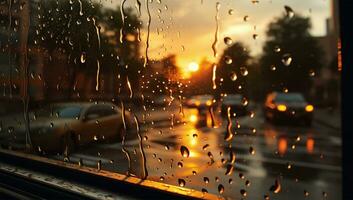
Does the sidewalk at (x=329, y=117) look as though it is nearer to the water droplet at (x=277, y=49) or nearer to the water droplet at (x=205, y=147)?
the water droplet at (x=277, y=49)

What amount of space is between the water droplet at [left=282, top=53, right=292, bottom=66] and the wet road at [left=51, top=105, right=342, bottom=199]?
0.23 metres

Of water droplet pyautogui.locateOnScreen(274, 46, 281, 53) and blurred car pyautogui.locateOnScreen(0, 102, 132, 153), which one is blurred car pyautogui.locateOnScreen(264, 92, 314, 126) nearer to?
water droplet pyautogui.locateOnScreen(274, 46, 281, 53)

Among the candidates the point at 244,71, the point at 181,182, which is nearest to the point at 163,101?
the point at 181,182

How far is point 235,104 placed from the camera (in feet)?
5.43

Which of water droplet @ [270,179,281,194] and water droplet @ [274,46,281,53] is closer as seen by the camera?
water droplet @ [274,46,281,53]

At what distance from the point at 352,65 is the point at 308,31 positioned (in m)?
0.26

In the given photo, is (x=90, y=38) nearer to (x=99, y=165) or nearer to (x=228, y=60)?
(x=99, y=165)

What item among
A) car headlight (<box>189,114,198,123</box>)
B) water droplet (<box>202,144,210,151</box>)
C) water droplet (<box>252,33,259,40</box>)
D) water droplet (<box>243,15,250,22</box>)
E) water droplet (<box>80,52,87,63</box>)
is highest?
water droplet (<box>243,15,250,22</box>)

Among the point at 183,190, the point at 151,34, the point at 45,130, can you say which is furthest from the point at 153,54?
the point at 45,130

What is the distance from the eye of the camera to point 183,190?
1703 mm

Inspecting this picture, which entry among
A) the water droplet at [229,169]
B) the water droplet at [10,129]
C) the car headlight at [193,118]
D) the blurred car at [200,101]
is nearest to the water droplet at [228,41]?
the blurred car at [200,101]

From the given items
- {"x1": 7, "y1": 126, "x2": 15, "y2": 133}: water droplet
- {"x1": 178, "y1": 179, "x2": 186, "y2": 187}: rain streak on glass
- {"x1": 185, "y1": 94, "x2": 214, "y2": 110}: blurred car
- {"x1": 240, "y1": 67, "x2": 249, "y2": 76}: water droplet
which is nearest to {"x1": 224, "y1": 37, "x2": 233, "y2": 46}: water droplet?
{"x1": 240, "y1": 67, "x2": 249, "y2": 76}: water droplet

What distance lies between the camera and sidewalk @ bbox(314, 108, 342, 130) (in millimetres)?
1222

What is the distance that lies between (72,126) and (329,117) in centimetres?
156
